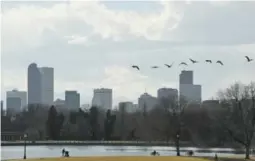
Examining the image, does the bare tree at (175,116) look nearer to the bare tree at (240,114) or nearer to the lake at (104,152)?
the lake at (104,152)

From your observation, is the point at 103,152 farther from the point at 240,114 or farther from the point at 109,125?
the point at 109,125

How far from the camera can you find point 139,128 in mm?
146750

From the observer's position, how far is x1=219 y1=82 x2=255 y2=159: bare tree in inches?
→ 3302

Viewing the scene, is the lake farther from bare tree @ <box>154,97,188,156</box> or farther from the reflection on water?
bare tree @ <box>154,97,188,156</box>

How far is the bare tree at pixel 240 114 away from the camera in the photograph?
83.9 meters

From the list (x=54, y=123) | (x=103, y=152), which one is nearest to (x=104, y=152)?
(x=103, y=152)

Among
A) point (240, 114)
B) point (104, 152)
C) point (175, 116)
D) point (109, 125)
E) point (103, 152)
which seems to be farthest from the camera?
point (109, 125)

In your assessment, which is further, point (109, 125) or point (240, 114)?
point (109, 125)

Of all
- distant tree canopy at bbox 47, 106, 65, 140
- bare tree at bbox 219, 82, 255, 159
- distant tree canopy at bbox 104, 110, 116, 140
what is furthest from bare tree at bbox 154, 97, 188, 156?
distant tree canopy at bbox 47, 106, 65, 140

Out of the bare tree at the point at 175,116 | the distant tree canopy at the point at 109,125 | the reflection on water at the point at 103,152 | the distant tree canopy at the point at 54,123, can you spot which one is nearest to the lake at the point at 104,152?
the reflection on water at the point at 103,152

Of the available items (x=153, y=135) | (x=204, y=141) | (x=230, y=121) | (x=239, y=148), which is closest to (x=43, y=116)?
(x=153, y=135)

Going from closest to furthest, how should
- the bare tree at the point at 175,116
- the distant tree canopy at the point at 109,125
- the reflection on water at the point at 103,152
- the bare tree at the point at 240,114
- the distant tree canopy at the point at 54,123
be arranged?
1. the bare tree at the point at 240,114
2. the reflection on water at the point at 103,152
3. the bare tree at the point at 175,116
4. the distant tree canopy at the point at 109,125
5. the distant tree canopy at the point at 54,123

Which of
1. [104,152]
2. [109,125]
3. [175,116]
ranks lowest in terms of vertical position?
[104,152]

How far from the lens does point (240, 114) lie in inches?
3396
